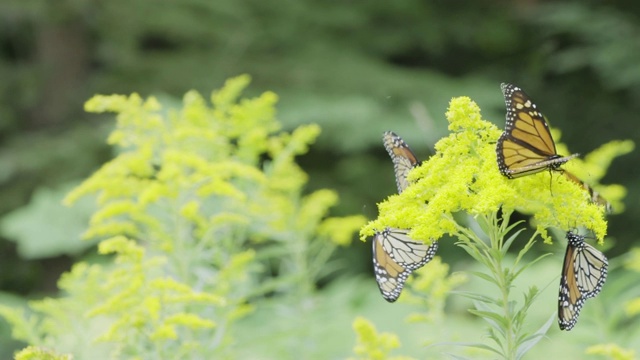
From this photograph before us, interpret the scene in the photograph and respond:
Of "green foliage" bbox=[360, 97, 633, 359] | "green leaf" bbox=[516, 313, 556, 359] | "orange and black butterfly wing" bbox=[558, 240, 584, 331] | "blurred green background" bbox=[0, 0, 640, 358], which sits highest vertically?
"blurred green background" bbox=[0, 0, 640, 358]

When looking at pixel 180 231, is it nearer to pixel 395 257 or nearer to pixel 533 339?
pixel 395 257

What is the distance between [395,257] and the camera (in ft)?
6.40

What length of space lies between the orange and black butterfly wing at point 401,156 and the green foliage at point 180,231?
0.70m

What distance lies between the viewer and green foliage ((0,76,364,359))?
2.32 metres

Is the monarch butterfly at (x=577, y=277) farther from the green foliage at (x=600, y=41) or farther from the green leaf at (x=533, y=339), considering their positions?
the green foliage at (x=600, y=41)

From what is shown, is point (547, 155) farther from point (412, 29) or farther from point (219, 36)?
point (412, 29)

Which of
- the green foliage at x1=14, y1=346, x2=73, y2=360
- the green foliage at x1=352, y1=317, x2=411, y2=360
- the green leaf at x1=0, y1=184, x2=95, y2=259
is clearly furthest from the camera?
the green leaf at x1=0, y1=184, x2=95, y2=259

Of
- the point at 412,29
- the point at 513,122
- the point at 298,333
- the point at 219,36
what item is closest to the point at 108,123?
the point at 219,36

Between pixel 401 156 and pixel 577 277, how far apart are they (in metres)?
0.48

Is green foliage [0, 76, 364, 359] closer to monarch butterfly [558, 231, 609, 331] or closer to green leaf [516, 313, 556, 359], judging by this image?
green leaf [516, 313, 556, 359]

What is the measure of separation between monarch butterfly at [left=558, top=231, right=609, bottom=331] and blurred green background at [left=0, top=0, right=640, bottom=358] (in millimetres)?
4698

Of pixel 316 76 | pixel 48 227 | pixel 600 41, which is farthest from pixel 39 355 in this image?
pixel 600 41

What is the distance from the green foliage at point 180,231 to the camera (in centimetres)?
232

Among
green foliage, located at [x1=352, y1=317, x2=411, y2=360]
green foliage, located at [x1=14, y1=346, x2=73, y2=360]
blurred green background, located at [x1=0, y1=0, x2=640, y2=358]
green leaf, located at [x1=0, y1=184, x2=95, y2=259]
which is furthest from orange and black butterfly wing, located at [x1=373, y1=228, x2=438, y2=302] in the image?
blurred green background, located at [x1=0, y1=0, x2=640, y2=358]
